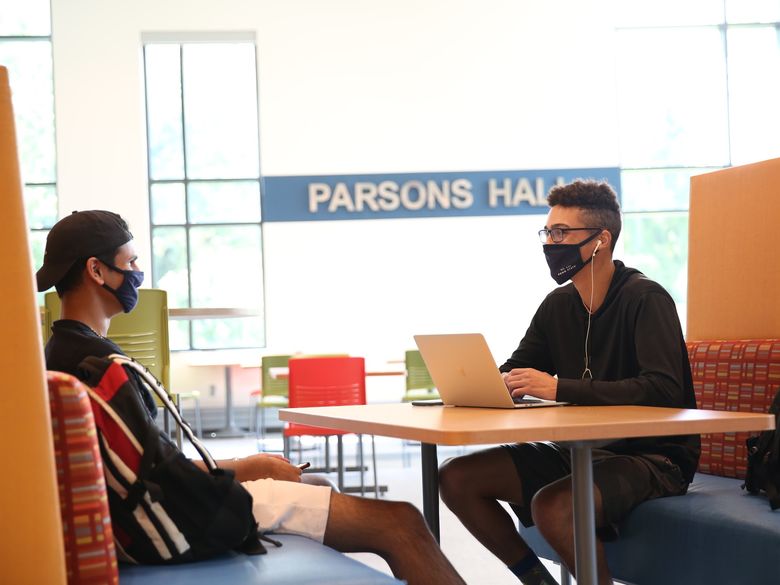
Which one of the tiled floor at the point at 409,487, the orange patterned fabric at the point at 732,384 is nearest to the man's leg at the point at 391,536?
the orange patterned fabric at the point at 732,384

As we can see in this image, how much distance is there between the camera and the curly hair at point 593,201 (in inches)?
108

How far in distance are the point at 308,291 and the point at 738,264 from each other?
296 inches

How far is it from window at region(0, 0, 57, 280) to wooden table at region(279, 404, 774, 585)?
891 cm

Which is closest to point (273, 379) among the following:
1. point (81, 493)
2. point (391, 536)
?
point (391, 536)

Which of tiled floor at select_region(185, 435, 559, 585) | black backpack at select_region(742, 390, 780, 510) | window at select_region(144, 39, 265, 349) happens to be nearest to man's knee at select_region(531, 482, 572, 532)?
black backpack at select_region(742, 390, 780, 510)

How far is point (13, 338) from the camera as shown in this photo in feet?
4.83

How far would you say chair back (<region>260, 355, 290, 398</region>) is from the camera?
7.76 m

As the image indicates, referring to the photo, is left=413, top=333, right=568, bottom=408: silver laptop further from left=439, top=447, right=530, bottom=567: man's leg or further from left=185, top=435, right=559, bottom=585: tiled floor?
left=185, top=435, right=559, bottom=585: tiled floor

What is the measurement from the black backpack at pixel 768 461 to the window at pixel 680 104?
28.9ft

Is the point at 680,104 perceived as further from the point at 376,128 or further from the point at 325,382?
the point at 325,382

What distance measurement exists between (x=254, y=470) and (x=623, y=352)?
1.04 meters

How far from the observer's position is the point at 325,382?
5637 mm

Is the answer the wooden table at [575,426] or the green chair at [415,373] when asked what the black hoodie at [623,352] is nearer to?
the wooden table at [575,426]

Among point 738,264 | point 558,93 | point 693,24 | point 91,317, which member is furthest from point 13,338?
point 693,24
